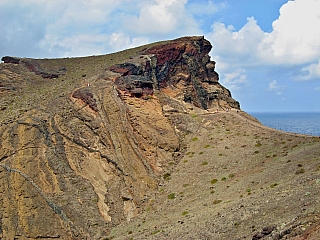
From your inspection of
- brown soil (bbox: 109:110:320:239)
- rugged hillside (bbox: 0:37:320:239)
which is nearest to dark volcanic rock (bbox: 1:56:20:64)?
rugged hillside (bbox: 0:37:320:239)

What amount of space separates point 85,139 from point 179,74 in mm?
25233

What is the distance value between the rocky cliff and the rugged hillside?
0.11m

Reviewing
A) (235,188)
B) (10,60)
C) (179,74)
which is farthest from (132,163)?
(10,60)

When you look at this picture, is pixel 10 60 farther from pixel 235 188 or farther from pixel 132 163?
pixel 235 188

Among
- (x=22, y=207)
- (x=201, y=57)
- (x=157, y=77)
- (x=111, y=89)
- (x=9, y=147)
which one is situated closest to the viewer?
(x=22, y=207)

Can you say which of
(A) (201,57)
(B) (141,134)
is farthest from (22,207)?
(A) (201,57)

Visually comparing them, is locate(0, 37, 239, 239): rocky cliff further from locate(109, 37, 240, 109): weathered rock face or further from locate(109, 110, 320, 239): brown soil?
locate(109, 110, 320, 239): brown soil

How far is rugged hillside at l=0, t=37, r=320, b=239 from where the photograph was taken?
27188 mm

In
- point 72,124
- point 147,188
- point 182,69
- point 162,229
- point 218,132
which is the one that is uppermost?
point 182,69

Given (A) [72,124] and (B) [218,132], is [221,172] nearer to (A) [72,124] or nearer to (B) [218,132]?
(B) [218,132]

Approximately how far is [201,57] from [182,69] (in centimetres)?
810

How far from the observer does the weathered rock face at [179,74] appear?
159 ft

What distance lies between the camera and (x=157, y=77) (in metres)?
55.6

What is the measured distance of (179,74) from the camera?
59.5 metres
